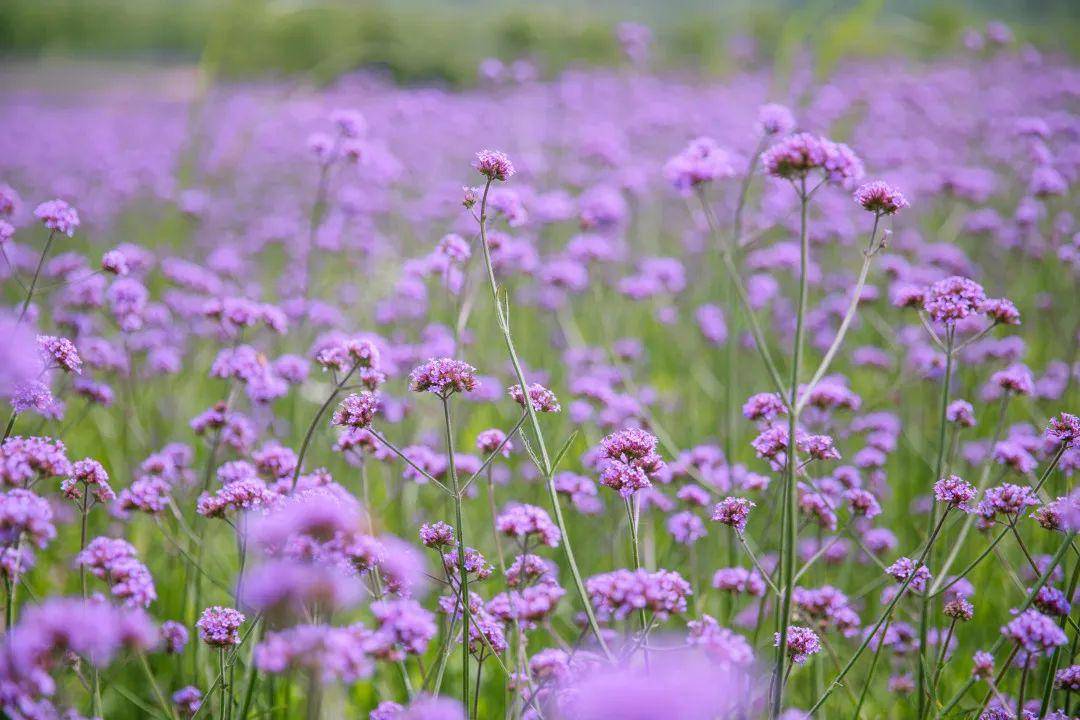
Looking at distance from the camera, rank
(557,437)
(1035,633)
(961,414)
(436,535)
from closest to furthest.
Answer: (1035,633) → (436,535) → (961,414) → (557,437)

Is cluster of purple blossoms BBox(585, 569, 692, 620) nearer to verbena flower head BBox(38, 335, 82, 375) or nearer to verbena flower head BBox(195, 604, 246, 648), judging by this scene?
Result: verbena flower head BBox(195, 604, 246, 648)

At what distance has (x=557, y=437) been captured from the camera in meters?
4.20

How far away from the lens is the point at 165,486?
92.7 inches

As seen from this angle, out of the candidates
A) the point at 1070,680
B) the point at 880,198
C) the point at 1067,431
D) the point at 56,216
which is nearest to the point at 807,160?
the point at 880,198

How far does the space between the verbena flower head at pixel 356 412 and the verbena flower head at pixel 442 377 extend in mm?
123

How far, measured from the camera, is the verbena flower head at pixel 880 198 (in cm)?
196

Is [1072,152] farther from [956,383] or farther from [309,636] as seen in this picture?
[309,636]

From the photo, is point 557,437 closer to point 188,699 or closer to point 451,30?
point 188,699

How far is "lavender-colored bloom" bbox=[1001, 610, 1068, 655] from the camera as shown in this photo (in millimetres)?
1660

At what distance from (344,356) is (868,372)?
3.91 metres

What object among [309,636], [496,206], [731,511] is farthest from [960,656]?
[309,636]

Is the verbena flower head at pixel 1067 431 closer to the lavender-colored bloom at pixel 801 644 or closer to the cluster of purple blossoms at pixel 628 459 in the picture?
the lavender-colored bloom at pixel 801 644

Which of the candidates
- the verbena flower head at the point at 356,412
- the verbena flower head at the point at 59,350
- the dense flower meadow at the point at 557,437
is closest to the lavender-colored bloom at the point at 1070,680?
the dense flower meadow at the point at 557,437

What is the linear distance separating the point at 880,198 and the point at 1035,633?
1.01 m
